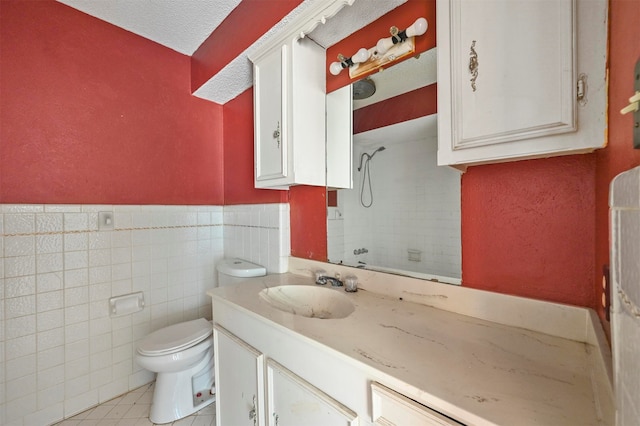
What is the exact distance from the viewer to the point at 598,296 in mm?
721

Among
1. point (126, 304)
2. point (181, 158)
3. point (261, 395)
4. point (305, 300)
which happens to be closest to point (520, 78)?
point (305, 300)

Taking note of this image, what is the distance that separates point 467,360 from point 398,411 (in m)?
0.22

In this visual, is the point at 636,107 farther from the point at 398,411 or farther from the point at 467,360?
the point at 398,411

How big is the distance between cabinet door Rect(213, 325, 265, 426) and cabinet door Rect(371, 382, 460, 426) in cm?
52

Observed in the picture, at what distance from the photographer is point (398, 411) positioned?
23.5 inches

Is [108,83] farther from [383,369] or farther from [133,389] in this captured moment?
[383,369]

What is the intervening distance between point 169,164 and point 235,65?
864 mm

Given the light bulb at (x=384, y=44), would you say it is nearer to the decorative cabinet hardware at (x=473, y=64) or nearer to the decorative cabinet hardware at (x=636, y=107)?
the decorative cabinet hardware at (x=473, y=64)

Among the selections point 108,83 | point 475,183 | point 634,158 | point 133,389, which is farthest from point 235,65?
point 133,389

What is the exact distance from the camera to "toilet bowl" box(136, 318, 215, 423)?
4.62 ft

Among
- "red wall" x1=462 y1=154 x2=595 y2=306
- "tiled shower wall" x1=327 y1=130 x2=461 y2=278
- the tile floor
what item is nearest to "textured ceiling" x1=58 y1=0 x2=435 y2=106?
"tiled shower wall" x1=327 y1=130 x2=461 y2=278

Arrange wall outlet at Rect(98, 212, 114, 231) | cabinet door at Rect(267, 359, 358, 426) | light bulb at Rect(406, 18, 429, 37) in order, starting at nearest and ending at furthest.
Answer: cabinet door at Rect(267, 359, 358, 426), light bulb at Rect(406, 18, 429, 37), wall outlet at Rect(98, 212, 114, 231)

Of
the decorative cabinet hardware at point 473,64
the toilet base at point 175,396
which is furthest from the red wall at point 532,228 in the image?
the toilet base at point 175,396

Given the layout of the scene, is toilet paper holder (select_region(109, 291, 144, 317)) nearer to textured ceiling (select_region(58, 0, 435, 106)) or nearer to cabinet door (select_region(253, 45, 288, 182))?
cabinet door (select_region(253, 45, 288, 182))
